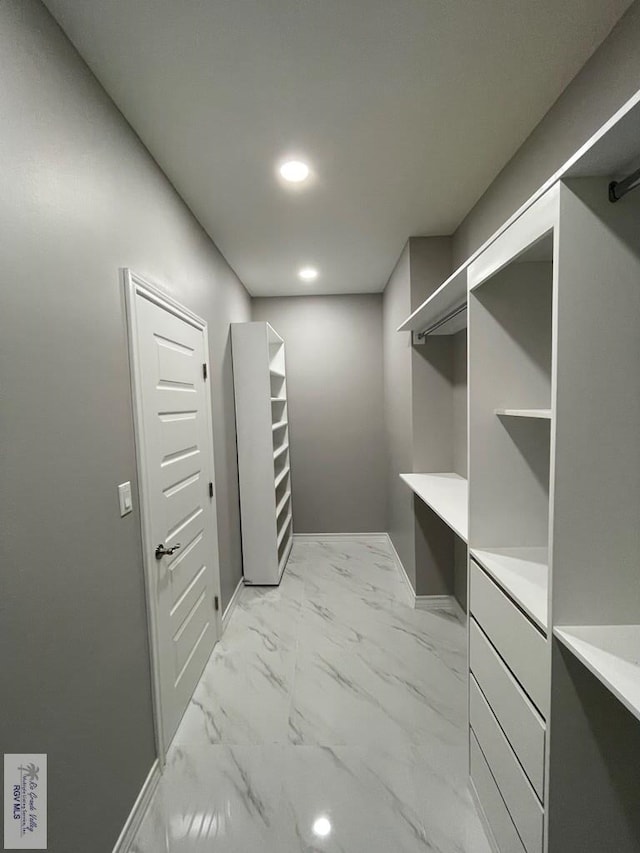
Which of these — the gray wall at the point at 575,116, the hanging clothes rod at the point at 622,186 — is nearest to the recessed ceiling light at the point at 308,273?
the gray wall at the point at 575,116

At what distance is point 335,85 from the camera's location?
1321 mm

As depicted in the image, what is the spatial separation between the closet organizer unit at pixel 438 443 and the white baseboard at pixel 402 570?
7 centimetres

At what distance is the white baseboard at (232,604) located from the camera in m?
2.57

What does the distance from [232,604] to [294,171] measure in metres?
2.86

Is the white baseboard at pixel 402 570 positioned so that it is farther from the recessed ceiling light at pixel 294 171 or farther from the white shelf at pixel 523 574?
the recessed ceiling light at pixel 294 171

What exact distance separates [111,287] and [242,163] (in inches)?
36.1

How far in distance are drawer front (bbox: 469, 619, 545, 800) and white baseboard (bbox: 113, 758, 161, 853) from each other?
53.0 inches

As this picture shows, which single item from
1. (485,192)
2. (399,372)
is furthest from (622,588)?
(399,372)

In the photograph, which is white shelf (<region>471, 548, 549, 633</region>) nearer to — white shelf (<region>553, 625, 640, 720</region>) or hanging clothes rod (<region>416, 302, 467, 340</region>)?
white shelf (<region>553, 625, 640, 720</region>)

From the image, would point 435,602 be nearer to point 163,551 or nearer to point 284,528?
point 284,528

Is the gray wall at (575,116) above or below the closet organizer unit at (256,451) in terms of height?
above

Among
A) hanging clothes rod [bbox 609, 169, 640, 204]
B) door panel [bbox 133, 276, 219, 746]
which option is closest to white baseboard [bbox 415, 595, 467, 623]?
door panel [bbox 133, 276, 219, 746]

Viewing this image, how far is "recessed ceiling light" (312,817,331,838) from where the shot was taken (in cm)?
132

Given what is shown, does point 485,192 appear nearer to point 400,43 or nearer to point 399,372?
point 400,43
